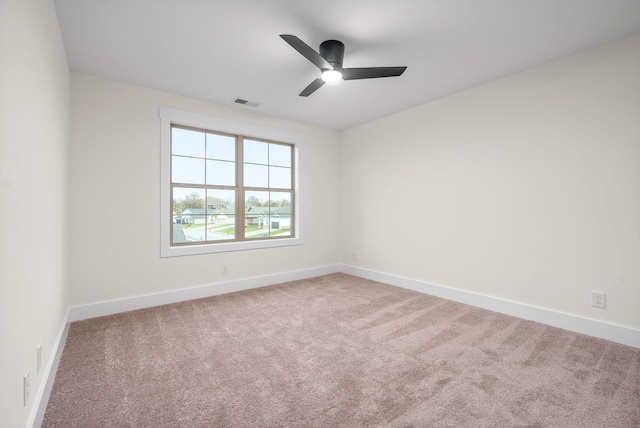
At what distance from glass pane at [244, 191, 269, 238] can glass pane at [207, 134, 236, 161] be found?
0.63 metres

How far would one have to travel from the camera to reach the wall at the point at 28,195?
1.19m

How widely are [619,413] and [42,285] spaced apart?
357 cm

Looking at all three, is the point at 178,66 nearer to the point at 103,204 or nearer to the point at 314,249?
the point at 103,204

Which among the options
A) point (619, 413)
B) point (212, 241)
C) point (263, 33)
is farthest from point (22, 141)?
point (619, 413)

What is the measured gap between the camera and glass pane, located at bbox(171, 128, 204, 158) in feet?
12.3

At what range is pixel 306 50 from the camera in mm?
2219

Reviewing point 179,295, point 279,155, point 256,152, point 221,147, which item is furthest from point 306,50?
point 179,295

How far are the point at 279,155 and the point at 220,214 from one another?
4.56ft

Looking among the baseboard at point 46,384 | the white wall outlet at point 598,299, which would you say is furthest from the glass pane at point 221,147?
the white wall outlet at point 598,299

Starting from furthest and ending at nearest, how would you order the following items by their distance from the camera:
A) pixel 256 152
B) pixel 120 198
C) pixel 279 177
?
pixel 279 177 → pixel 256 152 → pixel 120 198

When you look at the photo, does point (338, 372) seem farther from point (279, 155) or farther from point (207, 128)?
point (279, 155)

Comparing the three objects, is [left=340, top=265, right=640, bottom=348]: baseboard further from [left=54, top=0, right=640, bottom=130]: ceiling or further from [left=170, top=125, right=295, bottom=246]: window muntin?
[left=54, top=0, right=640, bottom=130]: ceiling

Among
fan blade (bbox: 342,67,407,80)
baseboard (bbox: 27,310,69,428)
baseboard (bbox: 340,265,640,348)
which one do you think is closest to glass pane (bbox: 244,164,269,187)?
fan blade (bbox: 342,67,407,80)

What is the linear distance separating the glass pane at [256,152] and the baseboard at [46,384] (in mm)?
2905
